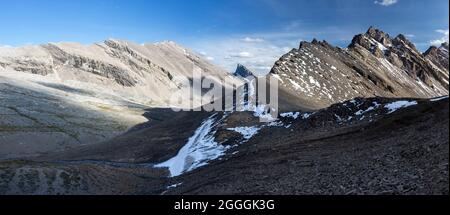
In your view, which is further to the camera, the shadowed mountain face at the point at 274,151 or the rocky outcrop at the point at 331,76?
the rocky outcrop at the point at 331,76

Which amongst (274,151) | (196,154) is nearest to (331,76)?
(196,154)

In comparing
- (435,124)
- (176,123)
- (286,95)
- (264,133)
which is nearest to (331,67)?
(286,95)

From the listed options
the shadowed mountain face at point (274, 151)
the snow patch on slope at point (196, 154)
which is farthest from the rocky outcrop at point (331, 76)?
the snow patch on slope at point (196, 154)

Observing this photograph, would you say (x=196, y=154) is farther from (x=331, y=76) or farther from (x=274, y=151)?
(x=331, y=76)

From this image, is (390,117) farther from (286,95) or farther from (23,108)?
(23,108)

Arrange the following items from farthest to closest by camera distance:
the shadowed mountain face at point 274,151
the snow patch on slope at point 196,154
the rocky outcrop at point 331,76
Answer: the rocky outcrop at point 331,76
the snow patch on slope at point 196,154
the shadowed mountain face at point 274,151

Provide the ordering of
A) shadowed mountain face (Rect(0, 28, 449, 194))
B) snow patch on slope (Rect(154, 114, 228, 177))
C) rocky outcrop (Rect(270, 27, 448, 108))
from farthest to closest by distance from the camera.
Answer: rocky outcrop (Rect(270, 27, 448, 108)), snow patch on slope (Rect(154, 114, 228, 177)), shadowed mountain face (Rect(0, 28, 449, 194))

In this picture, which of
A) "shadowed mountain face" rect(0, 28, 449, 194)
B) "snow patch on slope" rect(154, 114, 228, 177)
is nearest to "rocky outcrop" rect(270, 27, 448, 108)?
"shadowed mountain face" rect(0, 28, 449, 194)

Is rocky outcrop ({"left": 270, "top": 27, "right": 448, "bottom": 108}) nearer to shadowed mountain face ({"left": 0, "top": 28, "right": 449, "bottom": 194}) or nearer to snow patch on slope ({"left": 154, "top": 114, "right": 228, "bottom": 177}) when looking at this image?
shadowed mountain face ({"left": 0, "top": 28, "right": 449, "bottom": 194})

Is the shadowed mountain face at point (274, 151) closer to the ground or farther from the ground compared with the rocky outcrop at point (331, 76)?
closer to the ground

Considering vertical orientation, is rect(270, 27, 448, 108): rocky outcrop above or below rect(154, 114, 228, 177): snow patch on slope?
above

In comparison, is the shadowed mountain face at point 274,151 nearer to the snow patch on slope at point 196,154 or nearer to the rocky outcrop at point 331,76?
the snow patch on slope at point 196,154
